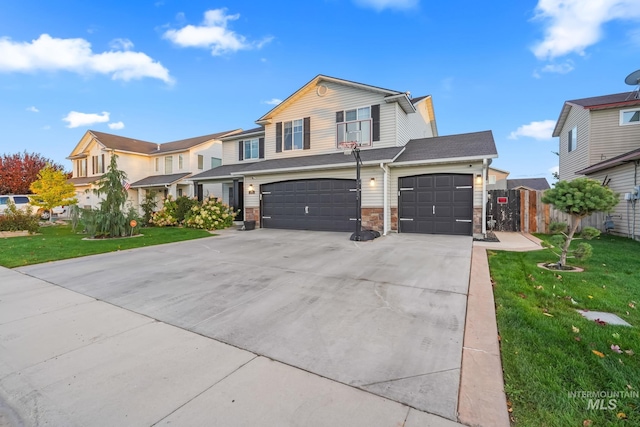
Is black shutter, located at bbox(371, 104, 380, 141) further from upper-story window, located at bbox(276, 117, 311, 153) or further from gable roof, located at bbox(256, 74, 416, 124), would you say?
upper-story window, located at bbox(276, 117, 311, 153)

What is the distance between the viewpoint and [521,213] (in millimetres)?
11320

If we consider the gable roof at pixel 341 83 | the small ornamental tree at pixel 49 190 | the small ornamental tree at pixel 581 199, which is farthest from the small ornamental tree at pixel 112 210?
the small ornamental tree at pixel 581 199

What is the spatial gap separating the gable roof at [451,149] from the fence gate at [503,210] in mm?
2342

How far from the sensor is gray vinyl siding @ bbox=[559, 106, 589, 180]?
13531 millimetres

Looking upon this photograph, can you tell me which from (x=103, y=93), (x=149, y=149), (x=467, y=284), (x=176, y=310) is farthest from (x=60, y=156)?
(x=467, y=284)

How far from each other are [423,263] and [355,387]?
4450mm

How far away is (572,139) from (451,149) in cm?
998

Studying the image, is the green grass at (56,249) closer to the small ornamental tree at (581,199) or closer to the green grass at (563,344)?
the green grass at (563,344)

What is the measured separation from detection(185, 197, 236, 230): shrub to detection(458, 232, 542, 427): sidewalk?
1228 cm

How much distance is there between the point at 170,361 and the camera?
2.55 meters

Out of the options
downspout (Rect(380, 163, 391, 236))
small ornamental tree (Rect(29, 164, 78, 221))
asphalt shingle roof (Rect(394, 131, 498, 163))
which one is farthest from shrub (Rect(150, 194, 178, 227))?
asphalt shingle roof (Rect(394, 131, 498, 163))

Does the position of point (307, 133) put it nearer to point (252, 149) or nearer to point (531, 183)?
point (252, 149)

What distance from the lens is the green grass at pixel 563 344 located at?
186 cm

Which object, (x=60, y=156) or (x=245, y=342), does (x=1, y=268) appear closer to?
(x=245, y=342)
